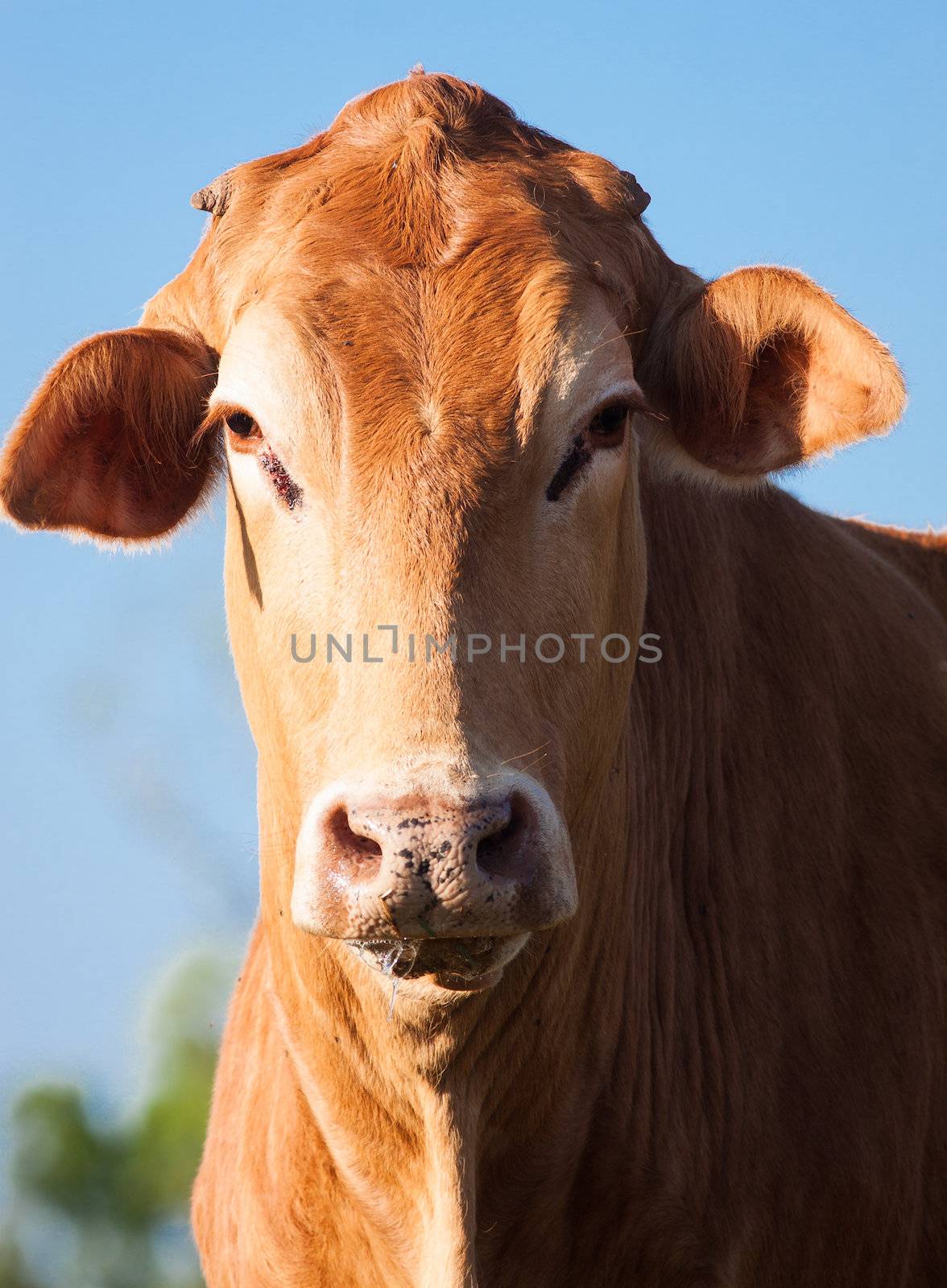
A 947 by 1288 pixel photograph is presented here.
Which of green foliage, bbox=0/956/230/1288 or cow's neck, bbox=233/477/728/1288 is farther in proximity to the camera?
green foliage, bbox=0/956/230/1288

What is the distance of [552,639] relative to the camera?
3.79 m

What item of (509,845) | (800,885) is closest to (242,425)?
(509,845)

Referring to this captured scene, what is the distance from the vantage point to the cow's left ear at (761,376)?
439 cm

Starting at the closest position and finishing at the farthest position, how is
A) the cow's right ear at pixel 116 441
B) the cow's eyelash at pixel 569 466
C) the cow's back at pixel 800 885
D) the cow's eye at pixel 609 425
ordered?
1. the cow's eyelash at pixel 569 466
2. the cow's eye at pixel 609 425
3. the cow's right ear at pixel 116 441
4. the cow's back at pixel 800 885

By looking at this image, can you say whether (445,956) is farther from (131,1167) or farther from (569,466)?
(131,1167)

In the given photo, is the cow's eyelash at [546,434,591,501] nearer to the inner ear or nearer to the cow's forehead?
the cow's forehead

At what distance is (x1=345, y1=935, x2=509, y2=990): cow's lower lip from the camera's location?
11.0 ft

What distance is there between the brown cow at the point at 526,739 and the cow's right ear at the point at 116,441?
0.5 inches

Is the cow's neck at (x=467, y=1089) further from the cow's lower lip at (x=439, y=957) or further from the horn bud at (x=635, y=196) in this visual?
the horn bud at (x=635, y=196)

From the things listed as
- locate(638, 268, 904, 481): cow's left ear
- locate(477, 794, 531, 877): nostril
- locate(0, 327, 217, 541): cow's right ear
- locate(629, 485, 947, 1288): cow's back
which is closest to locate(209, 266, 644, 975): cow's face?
locate(477, 794, 531, 877): nostril

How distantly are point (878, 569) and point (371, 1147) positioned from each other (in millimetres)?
3081

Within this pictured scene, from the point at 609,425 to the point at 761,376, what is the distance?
2.76 feet

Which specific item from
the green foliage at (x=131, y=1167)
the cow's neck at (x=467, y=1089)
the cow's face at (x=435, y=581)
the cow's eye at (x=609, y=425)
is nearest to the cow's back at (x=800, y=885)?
the cow's neck at (x=467, y=1089)

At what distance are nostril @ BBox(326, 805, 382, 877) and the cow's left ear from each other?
1.93m
